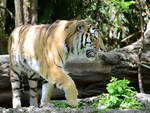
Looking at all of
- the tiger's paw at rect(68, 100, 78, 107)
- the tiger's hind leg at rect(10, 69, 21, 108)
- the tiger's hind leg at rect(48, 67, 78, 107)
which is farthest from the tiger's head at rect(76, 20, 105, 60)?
the tiger's hind leg at rect(10, 69, 21, 108)

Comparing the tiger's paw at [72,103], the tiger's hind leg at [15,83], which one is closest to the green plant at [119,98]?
the tiger's paw at [72,103]

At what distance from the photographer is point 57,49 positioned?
429cm

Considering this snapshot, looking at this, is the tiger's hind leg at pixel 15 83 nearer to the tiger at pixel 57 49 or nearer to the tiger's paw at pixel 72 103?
the tiger at pixel 57 49

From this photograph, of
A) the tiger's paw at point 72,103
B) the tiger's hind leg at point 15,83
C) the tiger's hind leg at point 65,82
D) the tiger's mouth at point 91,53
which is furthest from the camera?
the tiger's hind leg at point 15,83

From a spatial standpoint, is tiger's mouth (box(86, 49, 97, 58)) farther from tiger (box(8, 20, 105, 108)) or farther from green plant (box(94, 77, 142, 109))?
green plant (box(94, 77, 142, 109))

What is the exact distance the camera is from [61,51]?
4270mm

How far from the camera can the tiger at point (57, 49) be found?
4.24 m

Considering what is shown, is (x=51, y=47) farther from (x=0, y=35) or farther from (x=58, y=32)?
(x=0, y=35)

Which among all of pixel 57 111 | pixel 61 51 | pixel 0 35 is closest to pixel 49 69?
pixel 61 51

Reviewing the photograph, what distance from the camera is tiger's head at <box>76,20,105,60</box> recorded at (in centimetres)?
443

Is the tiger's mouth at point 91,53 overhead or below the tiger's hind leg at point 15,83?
overhead

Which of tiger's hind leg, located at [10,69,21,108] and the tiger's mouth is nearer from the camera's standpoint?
the tiger's mouth

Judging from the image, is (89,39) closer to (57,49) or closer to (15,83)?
(57,49)

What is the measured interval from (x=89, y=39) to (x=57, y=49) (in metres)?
0.51
